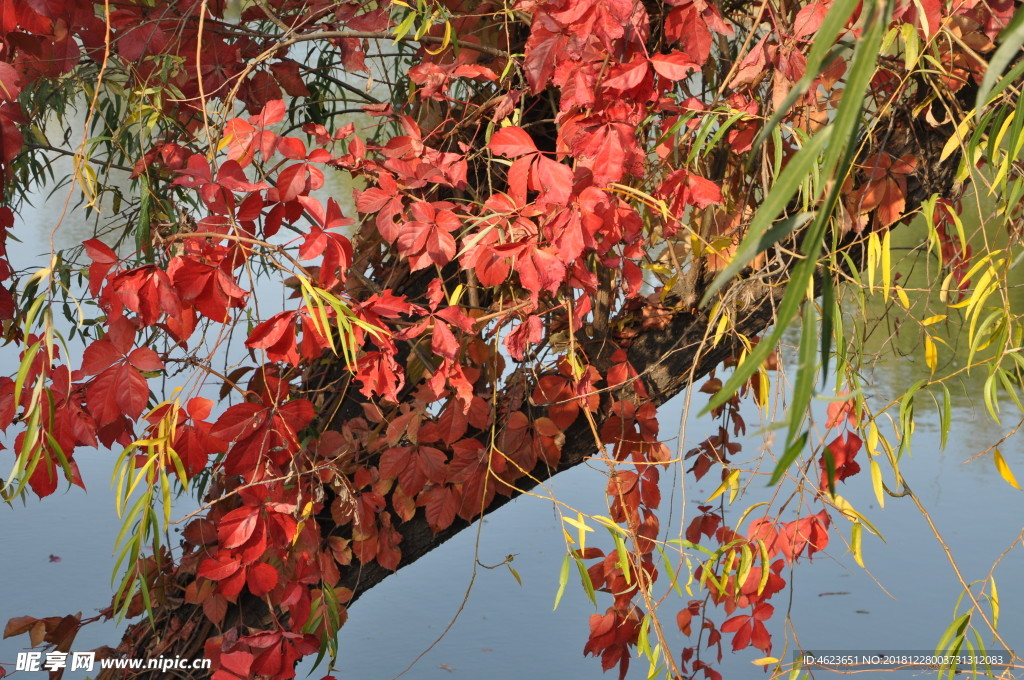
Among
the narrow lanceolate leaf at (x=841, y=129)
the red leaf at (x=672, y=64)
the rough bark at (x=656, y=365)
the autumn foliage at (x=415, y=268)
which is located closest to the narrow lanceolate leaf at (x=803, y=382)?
the narrow lanceolate leaf at (x=841, y=129)

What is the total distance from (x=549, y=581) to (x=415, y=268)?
1.38 meters

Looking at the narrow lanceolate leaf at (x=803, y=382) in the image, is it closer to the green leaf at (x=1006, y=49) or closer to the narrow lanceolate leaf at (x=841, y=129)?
the narrow lanceolate leaf at (x=841, y=129)

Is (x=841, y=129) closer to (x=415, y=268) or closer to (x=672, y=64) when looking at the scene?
(x=672, y=64)

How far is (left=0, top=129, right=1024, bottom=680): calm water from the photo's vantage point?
1.93m

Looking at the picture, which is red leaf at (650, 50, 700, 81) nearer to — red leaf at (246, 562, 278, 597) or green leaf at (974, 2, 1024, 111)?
green leaf at (974, 2, 1024, 111)

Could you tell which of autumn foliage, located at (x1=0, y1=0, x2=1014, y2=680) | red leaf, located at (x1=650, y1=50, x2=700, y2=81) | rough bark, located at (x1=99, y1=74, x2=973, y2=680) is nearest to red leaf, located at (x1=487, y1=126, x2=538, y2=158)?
autumn foliage, located at (x1=0, y1=0, x2=1014, y2=680)

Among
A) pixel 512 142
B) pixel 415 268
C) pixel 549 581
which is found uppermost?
pixel 512 142

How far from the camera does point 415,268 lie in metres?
0.95

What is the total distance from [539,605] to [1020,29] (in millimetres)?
1858

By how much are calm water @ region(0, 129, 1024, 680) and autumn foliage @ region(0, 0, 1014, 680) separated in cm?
64

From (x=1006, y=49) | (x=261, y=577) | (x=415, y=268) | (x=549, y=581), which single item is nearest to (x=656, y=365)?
(x=415, y=268)

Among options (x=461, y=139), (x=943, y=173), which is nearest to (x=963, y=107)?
(x=943, y=173)

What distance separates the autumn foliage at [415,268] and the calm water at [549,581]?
0.64 meters

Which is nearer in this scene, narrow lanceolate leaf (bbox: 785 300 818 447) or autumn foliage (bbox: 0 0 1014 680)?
narrow lanceolate leaf (bbox: 785 300 818 447)
